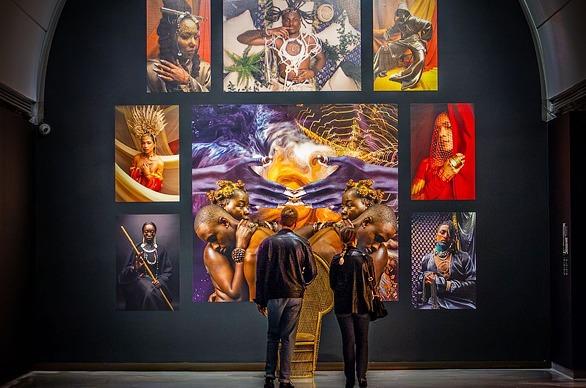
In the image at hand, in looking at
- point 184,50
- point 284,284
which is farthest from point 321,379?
point 184,50

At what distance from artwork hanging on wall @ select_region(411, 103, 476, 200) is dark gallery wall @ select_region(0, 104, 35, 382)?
4.18 m

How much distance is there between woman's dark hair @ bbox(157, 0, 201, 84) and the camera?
37.3 ft

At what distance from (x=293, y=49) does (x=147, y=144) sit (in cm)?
191

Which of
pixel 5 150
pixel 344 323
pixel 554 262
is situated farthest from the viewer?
pixel 554 262

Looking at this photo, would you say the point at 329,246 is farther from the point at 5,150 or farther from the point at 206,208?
the point at 5,150

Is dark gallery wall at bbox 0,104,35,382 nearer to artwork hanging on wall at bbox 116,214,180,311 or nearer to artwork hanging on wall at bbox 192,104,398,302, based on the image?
artwork hanging on wall at bbox 116,214,180,311

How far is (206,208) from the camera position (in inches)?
445

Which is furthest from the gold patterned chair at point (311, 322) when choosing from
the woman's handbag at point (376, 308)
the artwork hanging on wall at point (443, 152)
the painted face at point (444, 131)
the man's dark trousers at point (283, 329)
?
the painted face at point (444, 131)

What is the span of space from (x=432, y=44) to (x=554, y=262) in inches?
107

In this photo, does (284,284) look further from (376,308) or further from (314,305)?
(314,305)

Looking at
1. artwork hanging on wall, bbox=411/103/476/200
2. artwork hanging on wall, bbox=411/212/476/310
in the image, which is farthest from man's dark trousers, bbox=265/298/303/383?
artwork hanging on wall, bbox=411/103/476/200

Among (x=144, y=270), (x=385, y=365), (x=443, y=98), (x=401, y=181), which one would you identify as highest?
(x=443, y=98)

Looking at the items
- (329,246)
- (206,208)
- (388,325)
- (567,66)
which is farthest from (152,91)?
(567,66)

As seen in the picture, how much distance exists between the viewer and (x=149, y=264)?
11312 mm
